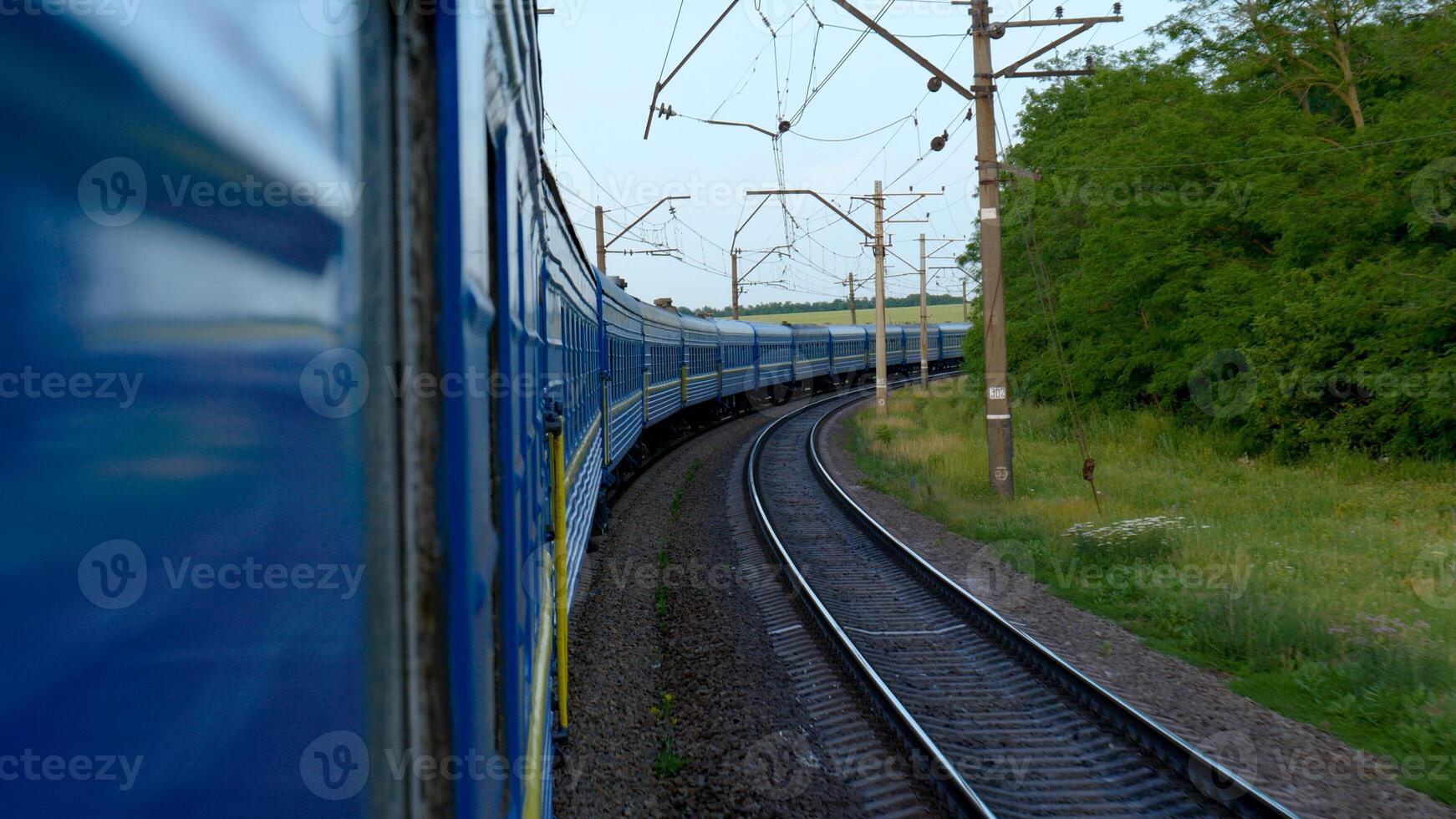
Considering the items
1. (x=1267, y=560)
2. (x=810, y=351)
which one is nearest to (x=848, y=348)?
(x=810, y=351)

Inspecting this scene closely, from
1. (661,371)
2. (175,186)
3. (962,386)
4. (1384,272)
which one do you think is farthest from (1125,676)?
(962,386)

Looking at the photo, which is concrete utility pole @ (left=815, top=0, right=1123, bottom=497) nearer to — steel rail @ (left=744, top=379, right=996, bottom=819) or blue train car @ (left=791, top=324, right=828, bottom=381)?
steel rail @ (left=744, top=379, right=996, bottom=819)

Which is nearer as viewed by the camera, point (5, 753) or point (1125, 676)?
point (5, 753)

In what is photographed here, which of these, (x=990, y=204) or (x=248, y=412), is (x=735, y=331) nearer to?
(x=990, y=204)

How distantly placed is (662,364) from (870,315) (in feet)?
295

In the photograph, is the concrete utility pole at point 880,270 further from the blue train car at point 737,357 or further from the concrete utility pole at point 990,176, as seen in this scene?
the concrete utility pole at point 990,176

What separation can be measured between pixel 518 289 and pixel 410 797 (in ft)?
4.17

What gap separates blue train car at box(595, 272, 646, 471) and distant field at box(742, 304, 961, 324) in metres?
76.3

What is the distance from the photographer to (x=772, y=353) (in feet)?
114

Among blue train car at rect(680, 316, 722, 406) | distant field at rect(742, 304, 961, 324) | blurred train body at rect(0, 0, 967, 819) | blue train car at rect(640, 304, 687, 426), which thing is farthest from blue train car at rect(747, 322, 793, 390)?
distant field at rect(742, 304, 961, 324)

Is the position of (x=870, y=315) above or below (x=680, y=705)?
above

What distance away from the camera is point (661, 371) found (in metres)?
19.3

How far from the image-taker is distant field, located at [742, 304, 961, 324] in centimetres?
9819

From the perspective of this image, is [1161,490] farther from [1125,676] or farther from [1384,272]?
[1125,676]
